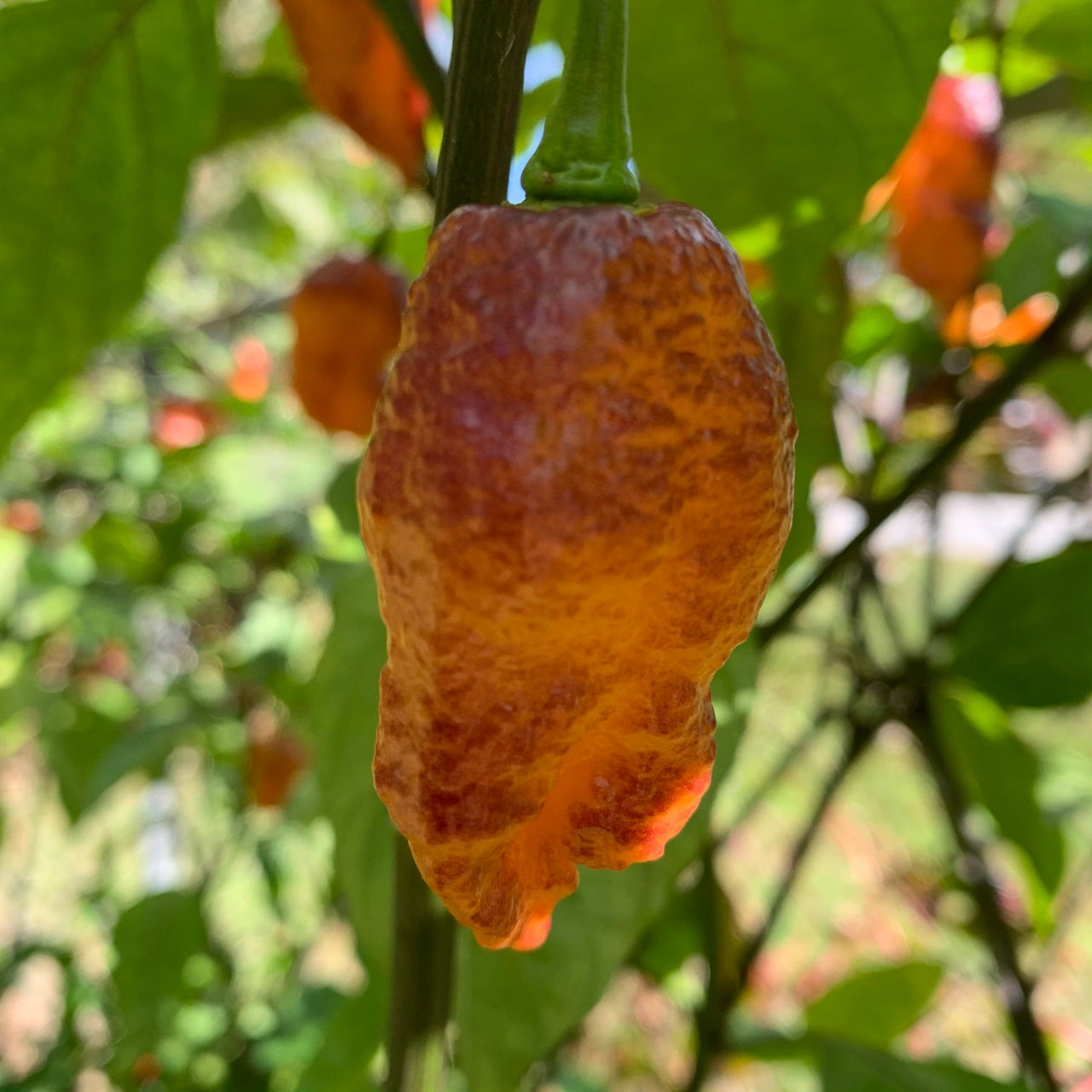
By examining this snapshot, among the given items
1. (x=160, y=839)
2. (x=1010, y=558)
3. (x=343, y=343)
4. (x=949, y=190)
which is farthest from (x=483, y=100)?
(x=160, y=839)

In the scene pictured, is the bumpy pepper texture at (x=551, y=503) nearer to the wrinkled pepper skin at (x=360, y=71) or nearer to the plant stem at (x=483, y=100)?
the plant stem at (x=483, y=100)

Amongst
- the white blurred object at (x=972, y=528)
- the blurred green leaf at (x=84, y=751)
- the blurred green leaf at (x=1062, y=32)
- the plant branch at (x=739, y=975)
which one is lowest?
the white blurred object at (x=972, y=528)

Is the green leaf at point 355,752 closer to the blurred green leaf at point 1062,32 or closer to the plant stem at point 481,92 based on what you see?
the plant stem at point 481,92

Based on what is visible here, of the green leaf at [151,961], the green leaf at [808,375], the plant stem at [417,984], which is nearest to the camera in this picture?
the plant stem at [417,984]

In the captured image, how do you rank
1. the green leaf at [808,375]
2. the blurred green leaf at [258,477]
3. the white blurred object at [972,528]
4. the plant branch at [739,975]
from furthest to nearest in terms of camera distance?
the white blurred object at [972,528] < the blurred green leaf at [258,477] < the plant branch at [739,975] < the green leaf at [808,375]

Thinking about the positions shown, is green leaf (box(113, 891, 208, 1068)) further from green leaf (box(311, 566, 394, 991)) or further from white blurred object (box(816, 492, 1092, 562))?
white blurred object (box(816, 492, 1092, 562))

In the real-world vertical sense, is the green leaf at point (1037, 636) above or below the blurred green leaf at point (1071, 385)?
below

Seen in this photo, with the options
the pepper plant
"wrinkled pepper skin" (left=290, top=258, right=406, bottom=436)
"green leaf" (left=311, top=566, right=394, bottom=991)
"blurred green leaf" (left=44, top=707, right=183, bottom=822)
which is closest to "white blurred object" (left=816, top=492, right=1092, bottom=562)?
the pepper plant

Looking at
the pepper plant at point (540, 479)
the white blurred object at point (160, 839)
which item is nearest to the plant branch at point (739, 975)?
the pepper plant at point (540, 479)

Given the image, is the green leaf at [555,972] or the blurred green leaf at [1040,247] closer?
the green leaf at [555,972]
